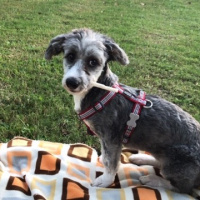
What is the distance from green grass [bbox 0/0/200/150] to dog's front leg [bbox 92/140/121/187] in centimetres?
90

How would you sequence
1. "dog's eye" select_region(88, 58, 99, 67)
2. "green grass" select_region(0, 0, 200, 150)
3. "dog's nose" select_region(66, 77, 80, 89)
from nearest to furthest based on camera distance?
"dog's nose" select_region(66, 77, 80, 89) → "dog's eye" select_region(88, 58, 99, 67) → "green grass" select_region(0, 0, 200, 150)

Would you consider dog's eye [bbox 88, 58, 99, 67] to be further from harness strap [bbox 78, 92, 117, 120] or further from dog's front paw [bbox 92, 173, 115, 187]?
dog's front paw [bbox 92, 173, 115, 187]

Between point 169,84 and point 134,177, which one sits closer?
point 134,177

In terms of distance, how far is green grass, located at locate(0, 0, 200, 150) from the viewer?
193 inches

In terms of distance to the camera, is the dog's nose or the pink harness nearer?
the dog's nose

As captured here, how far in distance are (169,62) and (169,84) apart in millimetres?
1256

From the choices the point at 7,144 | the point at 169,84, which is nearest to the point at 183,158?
the point at 7,144

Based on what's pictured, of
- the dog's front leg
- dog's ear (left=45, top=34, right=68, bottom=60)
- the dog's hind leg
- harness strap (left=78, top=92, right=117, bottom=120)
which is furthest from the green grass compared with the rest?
dog's ear (left=45, top=34, right=68, bottom=60)

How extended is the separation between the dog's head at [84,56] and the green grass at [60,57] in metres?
1.53

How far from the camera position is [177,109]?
3.70 meters

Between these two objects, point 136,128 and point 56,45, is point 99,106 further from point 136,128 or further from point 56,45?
point 56,45

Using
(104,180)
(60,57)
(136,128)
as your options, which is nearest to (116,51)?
(136,128)

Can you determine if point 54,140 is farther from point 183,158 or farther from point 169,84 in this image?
point 169,84

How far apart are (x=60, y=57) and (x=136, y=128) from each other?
12.1 feet
